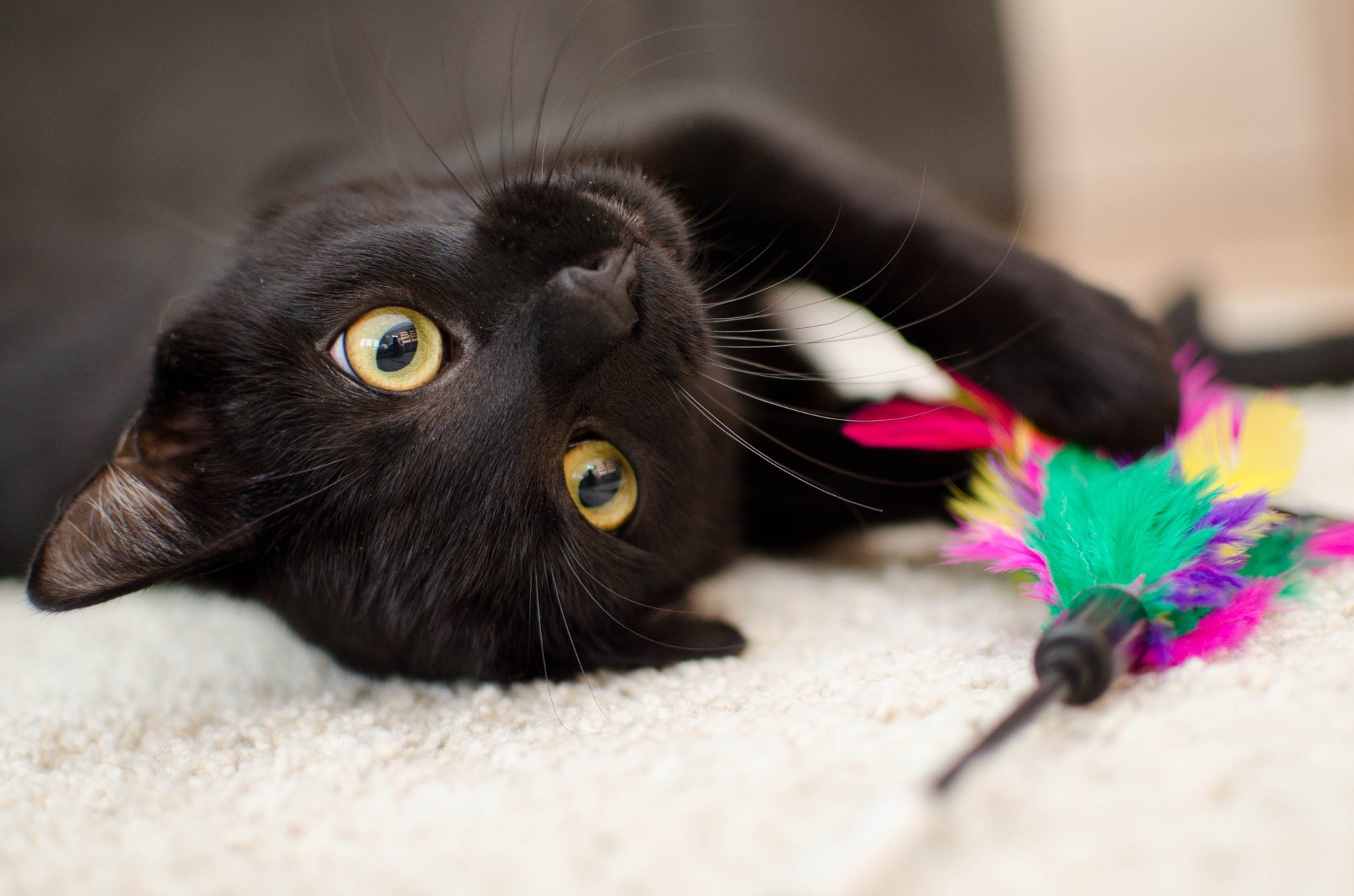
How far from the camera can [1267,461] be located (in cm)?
76

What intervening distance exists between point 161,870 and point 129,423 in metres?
0.38

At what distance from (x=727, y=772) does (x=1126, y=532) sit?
0.32 m

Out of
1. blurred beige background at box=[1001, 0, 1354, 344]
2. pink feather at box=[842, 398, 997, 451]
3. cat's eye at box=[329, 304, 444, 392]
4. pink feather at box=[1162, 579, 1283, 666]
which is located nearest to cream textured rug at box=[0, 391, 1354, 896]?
pink feather at box=[1162, 579, 1283, 666]

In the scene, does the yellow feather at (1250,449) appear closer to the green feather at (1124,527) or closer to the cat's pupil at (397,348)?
the green feather at (1124,527)

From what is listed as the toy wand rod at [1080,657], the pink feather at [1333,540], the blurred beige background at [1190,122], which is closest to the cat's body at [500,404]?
the pink feather at [1333,540]

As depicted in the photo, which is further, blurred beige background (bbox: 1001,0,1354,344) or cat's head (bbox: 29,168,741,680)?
blurred beige background (bbox: 1001,0,1354,344)

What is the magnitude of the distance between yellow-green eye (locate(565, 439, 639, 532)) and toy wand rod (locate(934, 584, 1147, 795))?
337mm

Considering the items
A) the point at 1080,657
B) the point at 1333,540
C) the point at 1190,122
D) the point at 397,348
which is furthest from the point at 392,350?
the point at 1190,122

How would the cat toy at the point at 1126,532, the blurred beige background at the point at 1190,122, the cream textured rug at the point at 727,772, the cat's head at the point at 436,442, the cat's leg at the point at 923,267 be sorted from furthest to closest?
the blurred beige background at the point at 1190,122 → the cat's leg at the point at 923,267 → the cat's head at the point at 436,442 → the cat toy at the point at 1126,532 → the cream textured rug at the point at 727,772

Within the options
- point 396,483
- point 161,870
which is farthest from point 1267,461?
point 161,870

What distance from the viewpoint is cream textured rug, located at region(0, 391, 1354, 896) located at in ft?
1.45

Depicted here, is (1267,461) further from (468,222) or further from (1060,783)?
(468,222)

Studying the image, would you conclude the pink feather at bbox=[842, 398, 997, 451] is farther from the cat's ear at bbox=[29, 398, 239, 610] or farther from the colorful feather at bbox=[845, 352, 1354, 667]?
the cat's ear at bbox=[29, 398, 239, 610]

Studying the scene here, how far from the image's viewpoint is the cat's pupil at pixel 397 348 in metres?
0.71
